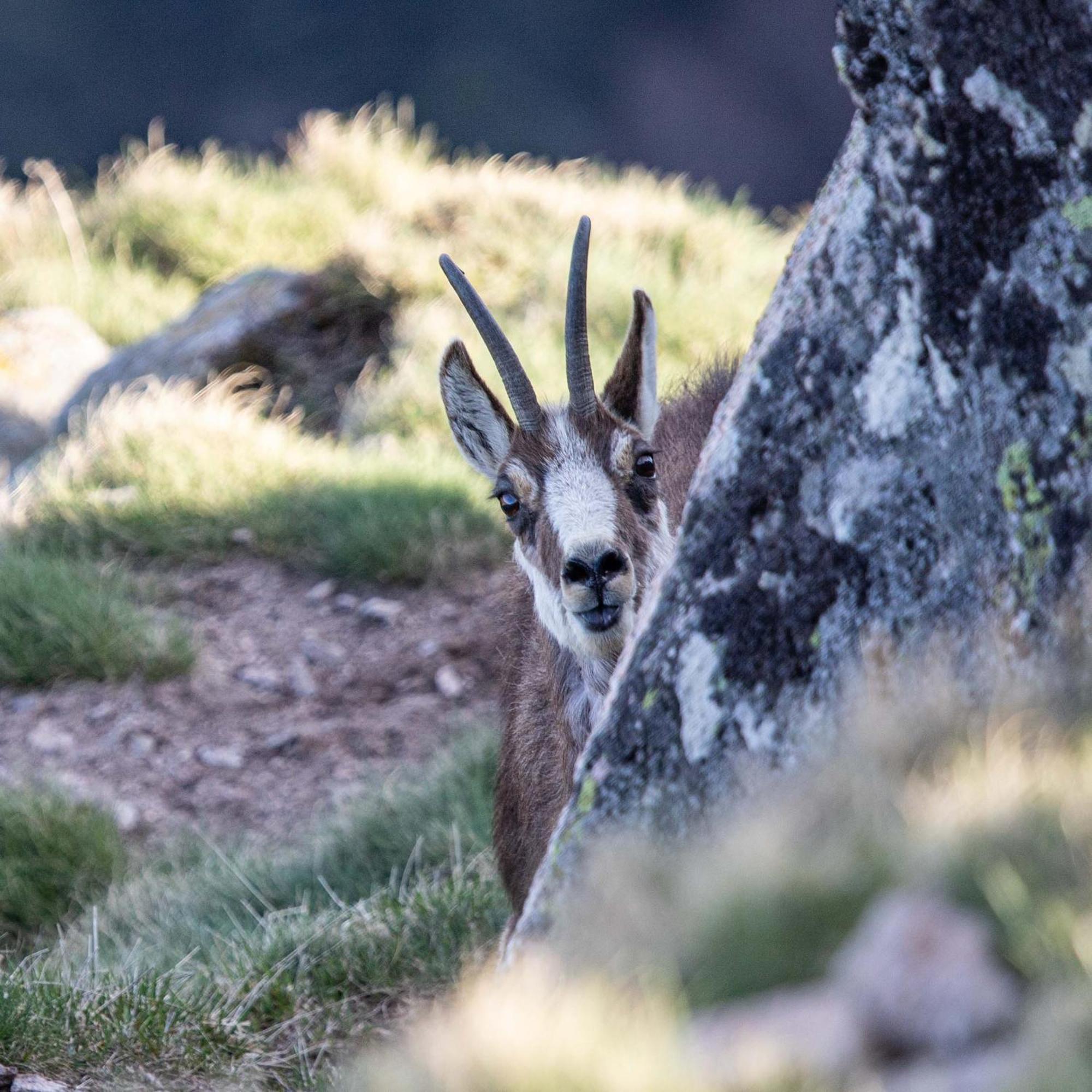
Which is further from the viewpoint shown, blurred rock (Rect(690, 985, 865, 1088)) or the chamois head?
the chamois head

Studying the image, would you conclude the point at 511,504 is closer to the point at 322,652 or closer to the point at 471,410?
the point at 471,410

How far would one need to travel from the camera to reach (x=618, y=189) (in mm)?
10953

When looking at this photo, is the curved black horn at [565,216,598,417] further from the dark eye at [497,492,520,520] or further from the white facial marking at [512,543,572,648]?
the white facial marking at [512,543,572,648]

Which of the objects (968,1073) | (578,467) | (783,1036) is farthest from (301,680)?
(968,1073)

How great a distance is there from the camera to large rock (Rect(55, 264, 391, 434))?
351 inches

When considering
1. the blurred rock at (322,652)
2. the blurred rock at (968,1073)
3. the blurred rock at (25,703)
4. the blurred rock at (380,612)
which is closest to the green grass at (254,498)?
the blurred rock at (380,612)

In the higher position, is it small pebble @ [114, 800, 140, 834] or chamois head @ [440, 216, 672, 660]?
chamois head @ [440, 216, 672, 660]

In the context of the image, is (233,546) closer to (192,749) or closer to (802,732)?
(192,749)

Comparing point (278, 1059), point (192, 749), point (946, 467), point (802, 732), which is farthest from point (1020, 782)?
point (192, 749)

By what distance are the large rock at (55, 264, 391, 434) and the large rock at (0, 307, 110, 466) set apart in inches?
14.6

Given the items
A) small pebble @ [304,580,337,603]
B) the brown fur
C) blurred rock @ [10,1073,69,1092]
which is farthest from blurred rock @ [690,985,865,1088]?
small pebble @ [304,580,337,603]

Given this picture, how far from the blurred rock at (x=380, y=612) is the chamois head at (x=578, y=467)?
281 centimetres

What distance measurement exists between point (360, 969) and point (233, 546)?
410cm

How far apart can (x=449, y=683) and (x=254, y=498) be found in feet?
5.78
